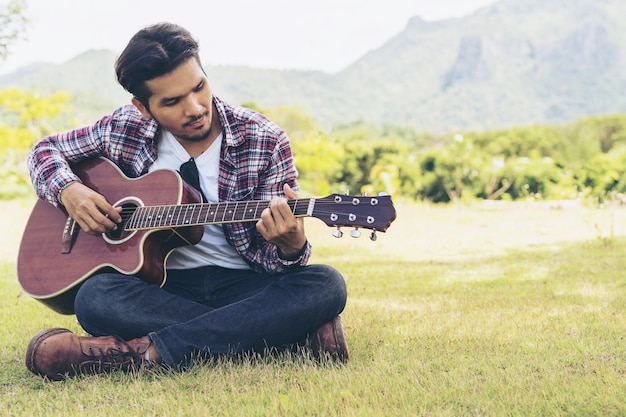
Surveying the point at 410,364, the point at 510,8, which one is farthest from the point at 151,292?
the point at 510,8

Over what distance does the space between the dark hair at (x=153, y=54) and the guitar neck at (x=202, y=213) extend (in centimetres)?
53

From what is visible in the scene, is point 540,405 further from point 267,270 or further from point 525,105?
point 525,105

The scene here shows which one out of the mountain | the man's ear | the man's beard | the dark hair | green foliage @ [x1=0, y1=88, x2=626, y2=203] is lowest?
green foliage @ [x1=0, y1=88, x2=626, y2=203]

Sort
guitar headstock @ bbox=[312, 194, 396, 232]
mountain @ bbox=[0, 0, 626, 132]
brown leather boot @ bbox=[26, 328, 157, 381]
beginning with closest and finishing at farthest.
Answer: guitar headstock @ bbox=[312, 194, 396, 232] → brown leather boot @ bbox=[26, 328, 157, 381] → mountain @ bbox=[0, 0, 626, 132]

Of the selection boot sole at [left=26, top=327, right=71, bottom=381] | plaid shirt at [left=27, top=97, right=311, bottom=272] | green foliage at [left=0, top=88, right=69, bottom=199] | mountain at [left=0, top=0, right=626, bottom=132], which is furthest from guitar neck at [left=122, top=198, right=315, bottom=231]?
mountain at [left=0, top=0, right=626, bottom=132]

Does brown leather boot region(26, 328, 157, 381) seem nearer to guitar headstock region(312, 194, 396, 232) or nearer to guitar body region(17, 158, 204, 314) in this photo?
guitar body region(17, 158, 204, 314)

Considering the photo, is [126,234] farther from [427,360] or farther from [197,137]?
[427,360]

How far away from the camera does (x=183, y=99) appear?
2705mm

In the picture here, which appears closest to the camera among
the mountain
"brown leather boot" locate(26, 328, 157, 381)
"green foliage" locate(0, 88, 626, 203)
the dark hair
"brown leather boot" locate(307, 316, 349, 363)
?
"brown leather boot" locate(26, 328, 157, 381)

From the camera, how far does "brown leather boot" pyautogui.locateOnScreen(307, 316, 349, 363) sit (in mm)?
2561

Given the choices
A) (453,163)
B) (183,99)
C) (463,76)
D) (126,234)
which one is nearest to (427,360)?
(126,234)

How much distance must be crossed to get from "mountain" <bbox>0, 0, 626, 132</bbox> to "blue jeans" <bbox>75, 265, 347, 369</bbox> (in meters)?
39.4

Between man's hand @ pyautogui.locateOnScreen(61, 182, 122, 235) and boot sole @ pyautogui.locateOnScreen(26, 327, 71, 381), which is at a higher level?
man's hand @ pyautogui.locateOnScreen(61, 182, 122, 235)

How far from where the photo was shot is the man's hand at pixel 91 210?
271 centimetres
